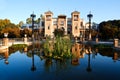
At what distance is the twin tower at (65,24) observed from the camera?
7944cm

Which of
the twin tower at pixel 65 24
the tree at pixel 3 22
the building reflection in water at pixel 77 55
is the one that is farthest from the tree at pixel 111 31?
the building reflection in water at pixel 77 55

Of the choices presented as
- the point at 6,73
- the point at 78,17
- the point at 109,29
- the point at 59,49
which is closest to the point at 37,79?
the point at 6,73

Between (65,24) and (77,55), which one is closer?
(77,55)

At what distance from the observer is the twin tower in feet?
261

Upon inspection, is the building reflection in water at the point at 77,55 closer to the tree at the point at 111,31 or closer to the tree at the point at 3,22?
the tree at the point at 111,31

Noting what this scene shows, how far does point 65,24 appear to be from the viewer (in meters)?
81.8

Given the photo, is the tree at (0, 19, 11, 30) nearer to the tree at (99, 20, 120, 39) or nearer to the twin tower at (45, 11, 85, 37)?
the twin tower at (45, 11, 85, 37)

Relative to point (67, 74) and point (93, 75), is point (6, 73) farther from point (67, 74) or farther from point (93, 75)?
point (93, 75)

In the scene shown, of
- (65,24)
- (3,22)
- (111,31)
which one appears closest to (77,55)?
(111,31)

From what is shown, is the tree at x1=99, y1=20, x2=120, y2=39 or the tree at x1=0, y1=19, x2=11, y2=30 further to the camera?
the tree at x1=0, y1=19, x2=11, y2=30

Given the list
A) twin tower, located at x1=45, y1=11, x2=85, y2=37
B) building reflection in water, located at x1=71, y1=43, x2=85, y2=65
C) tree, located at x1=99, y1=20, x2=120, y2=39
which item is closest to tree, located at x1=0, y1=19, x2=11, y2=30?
twin tower, located at x1=45, y1=11, x2=85, y2=37

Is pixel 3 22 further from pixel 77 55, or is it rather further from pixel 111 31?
pixel 77 55

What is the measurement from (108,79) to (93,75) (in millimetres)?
1197

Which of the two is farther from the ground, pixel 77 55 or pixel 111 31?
pixel 111 31
